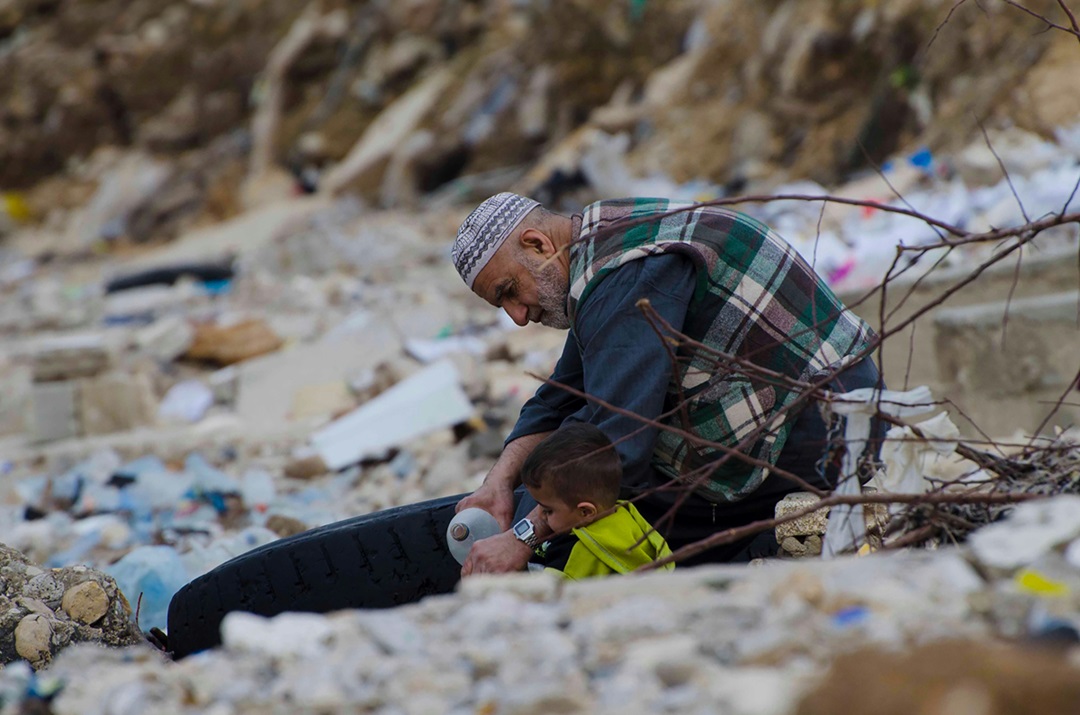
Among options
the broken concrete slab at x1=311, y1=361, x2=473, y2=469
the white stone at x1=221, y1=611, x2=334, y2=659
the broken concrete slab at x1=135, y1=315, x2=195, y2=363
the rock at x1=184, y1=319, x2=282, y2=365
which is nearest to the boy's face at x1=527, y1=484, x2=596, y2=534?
the white stone at x1=221, y1=611, x2=334, y2=659

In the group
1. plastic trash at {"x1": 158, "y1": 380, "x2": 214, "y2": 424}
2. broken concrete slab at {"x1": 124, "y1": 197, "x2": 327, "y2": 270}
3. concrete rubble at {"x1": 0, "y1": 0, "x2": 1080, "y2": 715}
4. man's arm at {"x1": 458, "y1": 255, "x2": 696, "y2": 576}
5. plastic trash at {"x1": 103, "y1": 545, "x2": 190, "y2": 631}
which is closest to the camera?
concrete rubble at {"x1": 0, "y1": 0, "x2": 1080, "y2": 715}

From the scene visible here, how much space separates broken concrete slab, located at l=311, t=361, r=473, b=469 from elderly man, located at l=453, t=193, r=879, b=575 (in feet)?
10.1

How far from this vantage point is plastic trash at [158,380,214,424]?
7.77 m

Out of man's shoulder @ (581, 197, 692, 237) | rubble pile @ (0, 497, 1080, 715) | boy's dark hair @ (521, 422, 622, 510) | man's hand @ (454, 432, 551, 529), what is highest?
man's shoulder @ (581, 197, 692, 237)

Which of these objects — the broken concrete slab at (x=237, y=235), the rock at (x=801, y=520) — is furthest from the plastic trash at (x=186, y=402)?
the broken concrete slab at (x=237, y=235)

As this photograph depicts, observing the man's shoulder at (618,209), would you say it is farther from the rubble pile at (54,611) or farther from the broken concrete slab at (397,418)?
the broken concrete slab at (397,418)

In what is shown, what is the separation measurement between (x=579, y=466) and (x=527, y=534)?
0.24 metres

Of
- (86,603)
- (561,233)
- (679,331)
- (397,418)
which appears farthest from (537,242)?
(397,418)

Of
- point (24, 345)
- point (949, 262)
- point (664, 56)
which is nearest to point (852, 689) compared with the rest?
point (949, 262)

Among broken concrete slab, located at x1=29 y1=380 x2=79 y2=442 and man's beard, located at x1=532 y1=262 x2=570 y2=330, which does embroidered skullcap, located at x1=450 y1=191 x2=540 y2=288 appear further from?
broken concrete slab, located at x1=29 y1=380 x2=79 y2=442

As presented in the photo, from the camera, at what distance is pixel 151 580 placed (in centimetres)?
344

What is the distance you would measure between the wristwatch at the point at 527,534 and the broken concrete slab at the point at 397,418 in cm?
341

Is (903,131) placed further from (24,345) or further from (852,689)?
(852,689)

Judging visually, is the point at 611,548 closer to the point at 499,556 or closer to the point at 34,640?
the point at 499,556
